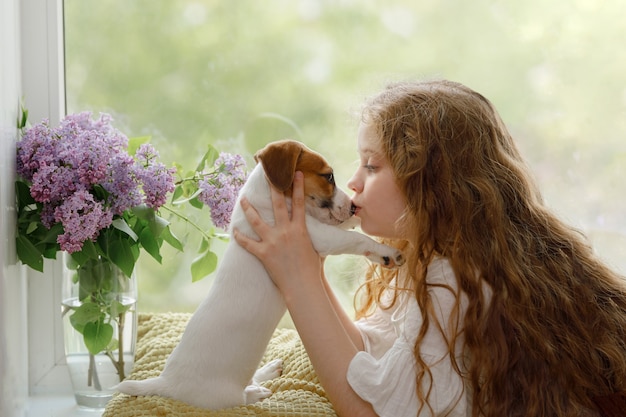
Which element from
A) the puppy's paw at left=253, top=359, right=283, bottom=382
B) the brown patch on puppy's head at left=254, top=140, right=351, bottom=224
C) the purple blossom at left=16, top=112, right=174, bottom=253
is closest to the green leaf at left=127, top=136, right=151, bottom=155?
the purple blossom at left=16, top=112, right=174, bottom=253

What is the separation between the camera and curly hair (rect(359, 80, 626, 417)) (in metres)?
1.46

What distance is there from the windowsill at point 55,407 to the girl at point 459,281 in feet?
2.34

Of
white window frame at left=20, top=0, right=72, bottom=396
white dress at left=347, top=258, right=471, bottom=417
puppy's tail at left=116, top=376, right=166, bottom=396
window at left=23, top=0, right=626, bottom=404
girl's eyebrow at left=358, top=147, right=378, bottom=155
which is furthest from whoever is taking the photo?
window at left=23, top=0, right=626, bottom=404

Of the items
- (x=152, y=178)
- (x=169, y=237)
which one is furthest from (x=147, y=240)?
(x=152, y=178)

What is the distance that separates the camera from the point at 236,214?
1664 millimetres

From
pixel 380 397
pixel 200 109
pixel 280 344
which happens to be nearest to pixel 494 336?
pixel 380 397

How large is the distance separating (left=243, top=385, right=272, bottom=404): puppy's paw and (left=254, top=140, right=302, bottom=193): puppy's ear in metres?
0.45

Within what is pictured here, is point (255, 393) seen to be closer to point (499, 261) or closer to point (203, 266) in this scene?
point (203, 266)

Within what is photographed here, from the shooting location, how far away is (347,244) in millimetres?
1592

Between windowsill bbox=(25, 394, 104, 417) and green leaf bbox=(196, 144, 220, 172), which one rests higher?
green leaf bbox=(196, 144, 220, 172)

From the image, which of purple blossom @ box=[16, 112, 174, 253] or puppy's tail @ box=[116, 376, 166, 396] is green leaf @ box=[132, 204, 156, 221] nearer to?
purple blossom @ box=[16, 112, 174, 253]

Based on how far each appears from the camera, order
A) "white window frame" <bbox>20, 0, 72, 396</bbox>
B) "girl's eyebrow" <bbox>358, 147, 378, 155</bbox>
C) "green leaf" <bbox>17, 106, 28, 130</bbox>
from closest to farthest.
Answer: "girl's eyebrow" <bbox>358, 147, 378, 155</bbox>, "green leaf" <bbox>17, 106, 28, 130</bbox>, "white window frame" <bbox>20, 0, 72, 396</bbox>

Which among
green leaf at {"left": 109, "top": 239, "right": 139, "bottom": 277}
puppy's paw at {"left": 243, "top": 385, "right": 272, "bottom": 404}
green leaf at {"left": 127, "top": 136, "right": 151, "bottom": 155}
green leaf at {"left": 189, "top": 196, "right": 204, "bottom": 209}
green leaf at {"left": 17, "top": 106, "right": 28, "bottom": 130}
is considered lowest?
puppy's paw at {"left": 243, "top": 385, "right": 272, "bottom": 404}

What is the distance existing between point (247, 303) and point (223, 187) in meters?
0.37
